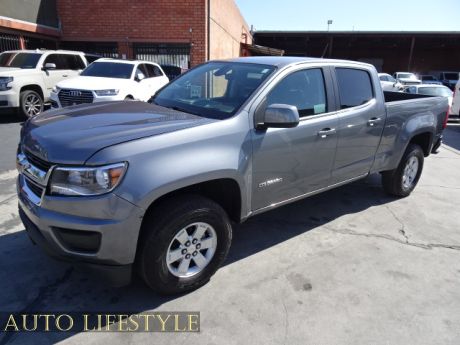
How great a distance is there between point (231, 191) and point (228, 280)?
79 cm

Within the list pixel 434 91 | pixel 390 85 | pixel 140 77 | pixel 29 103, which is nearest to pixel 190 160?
pixel 140 77

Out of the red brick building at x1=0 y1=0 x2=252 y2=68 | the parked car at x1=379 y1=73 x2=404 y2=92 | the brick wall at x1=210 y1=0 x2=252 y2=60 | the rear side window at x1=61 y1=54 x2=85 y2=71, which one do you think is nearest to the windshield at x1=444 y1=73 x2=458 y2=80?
the parked car at x1=379 y1=73 x2=404 y2=92

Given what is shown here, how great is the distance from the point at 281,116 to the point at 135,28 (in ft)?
45.1

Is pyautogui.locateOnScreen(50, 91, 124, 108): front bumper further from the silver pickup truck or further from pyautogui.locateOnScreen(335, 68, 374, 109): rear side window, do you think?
pyautogui.locateOnScreen(335, 68, 374, 109): rear side window

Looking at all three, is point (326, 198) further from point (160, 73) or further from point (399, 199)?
point (160, 73)

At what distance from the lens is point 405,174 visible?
5.28 meters

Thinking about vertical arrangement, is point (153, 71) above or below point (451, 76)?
above

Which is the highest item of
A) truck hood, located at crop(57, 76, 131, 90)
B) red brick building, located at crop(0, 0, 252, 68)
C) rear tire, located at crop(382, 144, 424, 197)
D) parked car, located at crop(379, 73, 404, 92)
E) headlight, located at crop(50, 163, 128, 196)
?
red brick building, located at crop(0, 0, 252, 68)

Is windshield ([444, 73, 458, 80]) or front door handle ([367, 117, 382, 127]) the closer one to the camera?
front door handle ([367, 117, 382, 127])

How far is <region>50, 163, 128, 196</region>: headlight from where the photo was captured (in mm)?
2367

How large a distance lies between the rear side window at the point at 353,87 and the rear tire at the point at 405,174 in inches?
49.0

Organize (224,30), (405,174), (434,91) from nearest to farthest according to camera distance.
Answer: (405,174) → (434,91) → (224,30)

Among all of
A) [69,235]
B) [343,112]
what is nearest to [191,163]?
[69,235]

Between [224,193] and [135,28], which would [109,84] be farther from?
[135,28]
